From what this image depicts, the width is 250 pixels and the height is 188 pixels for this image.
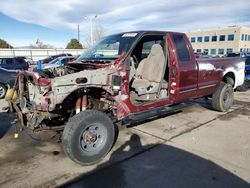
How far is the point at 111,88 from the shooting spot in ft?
12.8

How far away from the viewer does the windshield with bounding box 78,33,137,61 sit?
14.5ft

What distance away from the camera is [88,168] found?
11.6 feet

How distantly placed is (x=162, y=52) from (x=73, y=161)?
3.06 metres

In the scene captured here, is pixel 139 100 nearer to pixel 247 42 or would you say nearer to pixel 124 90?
pixel 124 90

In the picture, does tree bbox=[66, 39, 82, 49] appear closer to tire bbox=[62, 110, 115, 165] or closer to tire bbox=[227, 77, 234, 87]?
tire bbox=[227, 77, 234, 87]

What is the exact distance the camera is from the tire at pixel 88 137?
3398 millimetres

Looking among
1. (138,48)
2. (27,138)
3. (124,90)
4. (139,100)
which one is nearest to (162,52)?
(138,48)

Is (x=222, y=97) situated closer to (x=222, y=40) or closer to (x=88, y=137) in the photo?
(x=88, y=137)

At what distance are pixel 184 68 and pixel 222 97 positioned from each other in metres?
2.02

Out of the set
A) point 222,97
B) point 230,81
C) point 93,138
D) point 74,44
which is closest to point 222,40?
point 74,44

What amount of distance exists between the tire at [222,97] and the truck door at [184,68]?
3.97ft

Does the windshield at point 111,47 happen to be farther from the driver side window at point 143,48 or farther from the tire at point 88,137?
the tire at point 88,137

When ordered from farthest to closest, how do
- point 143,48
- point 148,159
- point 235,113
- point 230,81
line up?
point 230,81 < point 235,113 < point 143,48 < point 148,159

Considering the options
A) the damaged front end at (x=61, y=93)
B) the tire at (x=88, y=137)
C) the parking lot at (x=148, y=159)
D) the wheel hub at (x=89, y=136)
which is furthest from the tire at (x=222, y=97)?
the wheel hub at (x=89, y=136)
